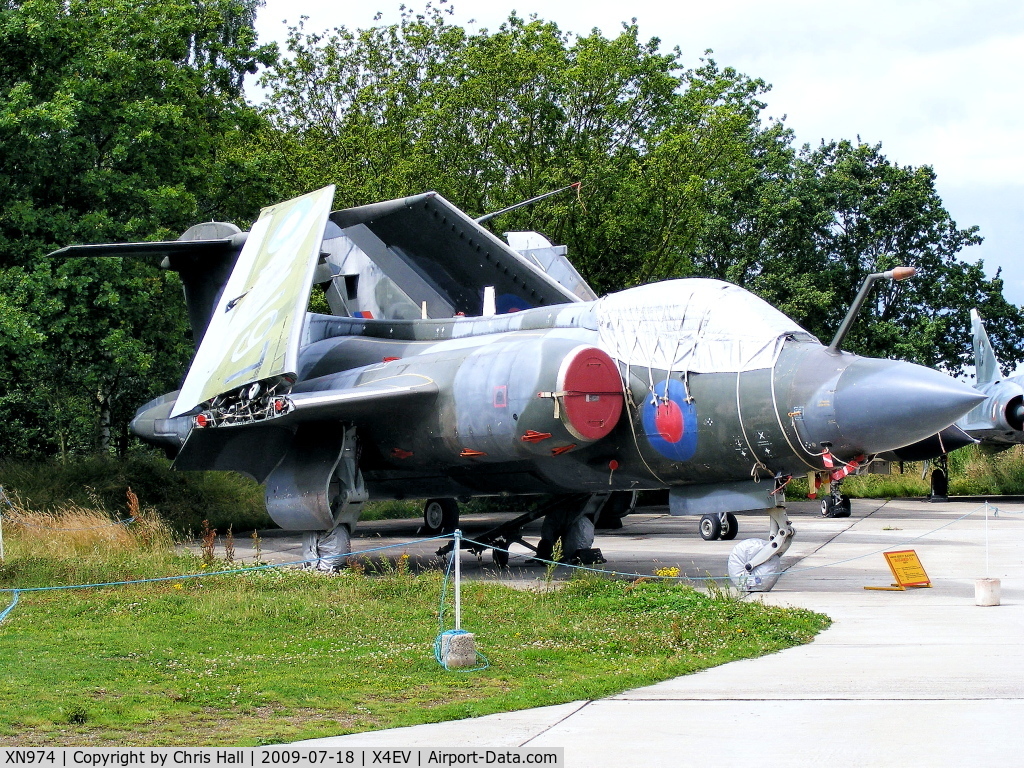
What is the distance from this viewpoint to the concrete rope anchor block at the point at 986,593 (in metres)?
11.5

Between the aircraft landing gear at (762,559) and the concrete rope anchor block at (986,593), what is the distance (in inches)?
75.7

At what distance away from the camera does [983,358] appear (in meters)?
31.7

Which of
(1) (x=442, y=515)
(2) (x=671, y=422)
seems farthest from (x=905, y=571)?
(1) (x=442, y=515)

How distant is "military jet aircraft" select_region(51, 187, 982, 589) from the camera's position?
11.6 meters

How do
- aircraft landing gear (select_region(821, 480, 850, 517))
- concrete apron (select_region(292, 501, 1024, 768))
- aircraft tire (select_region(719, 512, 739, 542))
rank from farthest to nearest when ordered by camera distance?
→ 1. aircraft landing gear (select_region(821, 480, 850, 517))
2. aircraft tire (select_region(719, 512, 739, 542))
3. concrete apron (select_region(292, 501, 1024, 768))

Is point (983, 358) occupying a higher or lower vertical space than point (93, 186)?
lower

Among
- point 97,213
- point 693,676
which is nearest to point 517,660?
point 693,676

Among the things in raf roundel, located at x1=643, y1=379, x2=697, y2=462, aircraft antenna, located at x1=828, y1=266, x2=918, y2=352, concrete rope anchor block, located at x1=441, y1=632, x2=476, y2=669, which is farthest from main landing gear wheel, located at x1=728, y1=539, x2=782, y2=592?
concrete rope anchor block, located at x1=441, y1=632, x2=476, y2=669

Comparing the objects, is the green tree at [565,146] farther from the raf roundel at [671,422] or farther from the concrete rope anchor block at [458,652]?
the concrete rope anchor block at [458,652]

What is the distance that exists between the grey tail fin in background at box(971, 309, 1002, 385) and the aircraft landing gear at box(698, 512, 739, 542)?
44.6 ft

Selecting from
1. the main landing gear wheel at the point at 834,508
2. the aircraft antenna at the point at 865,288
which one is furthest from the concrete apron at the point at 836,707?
the main landing gear wheel at the point at 834,508

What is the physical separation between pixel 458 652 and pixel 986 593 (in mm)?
6061

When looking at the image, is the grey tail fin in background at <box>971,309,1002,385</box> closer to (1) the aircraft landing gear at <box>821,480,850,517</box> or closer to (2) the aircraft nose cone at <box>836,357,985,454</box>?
(1) the aircraft landing gear at <box>821,480,850,517</box>

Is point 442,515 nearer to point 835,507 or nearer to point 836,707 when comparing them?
point 835,507
